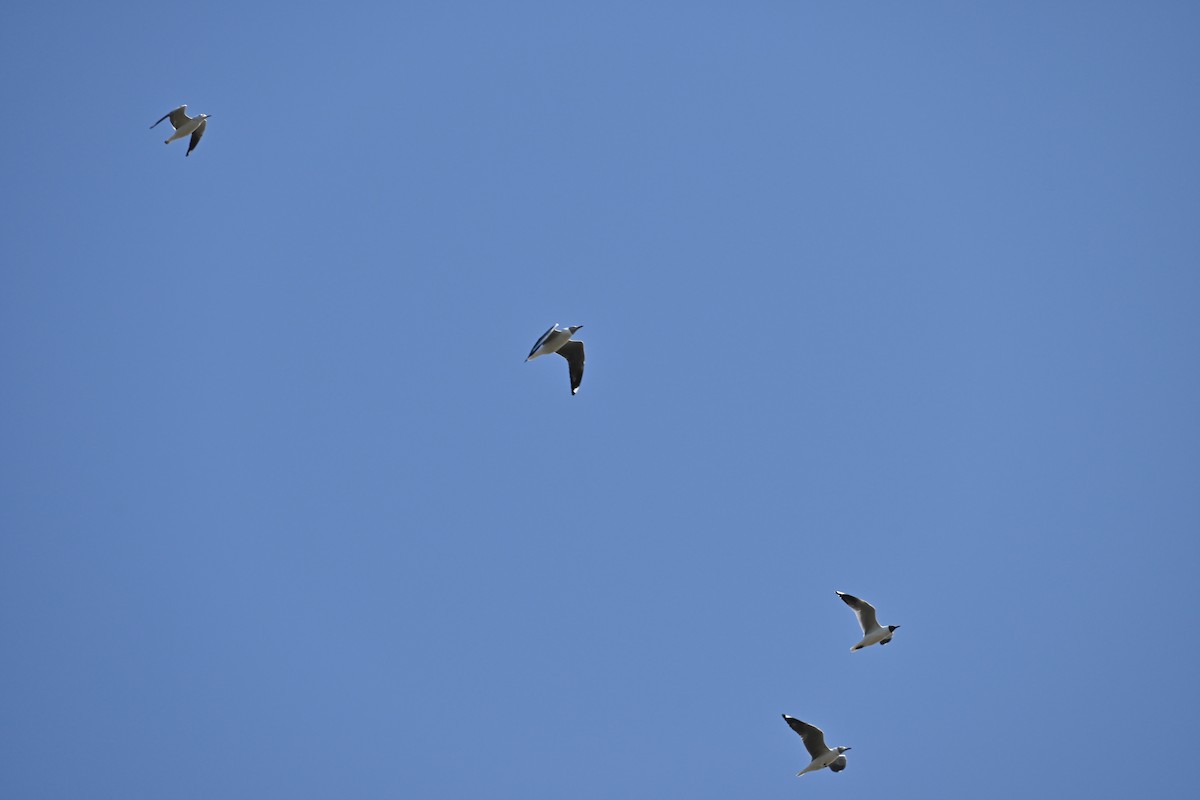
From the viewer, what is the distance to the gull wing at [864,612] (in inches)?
1049

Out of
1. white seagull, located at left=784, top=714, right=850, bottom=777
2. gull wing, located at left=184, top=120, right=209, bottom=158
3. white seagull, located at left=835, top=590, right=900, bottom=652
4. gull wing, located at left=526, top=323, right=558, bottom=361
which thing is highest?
gull wing, located at left=184, top=120, right=209, bottom=158

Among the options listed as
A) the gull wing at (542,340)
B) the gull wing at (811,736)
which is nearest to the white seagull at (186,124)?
the gull wing at (542,340)

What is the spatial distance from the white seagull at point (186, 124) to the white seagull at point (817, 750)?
20.4 meters

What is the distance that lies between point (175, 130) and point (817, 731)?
21660 mm

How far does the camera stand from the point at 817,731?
25547 millimetres

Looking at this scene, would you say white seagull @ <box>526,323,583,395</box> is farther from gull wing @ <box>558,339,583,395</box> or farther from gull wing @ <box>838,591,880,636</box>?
gull wing @ <box>838,591,880,636</box>

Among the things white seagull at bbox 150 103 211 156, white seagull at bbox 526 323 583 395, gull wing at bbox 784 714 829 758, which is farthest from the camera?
white seagull at bbox 150 103 211 156

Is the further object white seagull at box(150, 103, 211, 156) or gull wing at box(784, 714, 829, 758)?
white seagull at box(150, 103, 211, 156)

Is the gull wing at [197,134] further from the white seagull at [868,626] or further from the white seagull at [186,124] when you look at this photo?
the white seagull at [868,626]

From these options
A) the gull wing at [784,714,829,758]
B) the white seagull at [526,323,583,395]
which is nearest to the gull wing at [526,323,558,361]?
the white seagull at [526,323,583,395]

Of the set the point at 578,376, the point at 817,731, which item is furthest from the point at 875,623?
the point at 578,376

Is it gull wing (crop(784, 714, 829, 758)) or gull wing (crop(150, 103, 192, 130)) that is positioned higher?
gull wing (crop(150, 103, 192, 130))

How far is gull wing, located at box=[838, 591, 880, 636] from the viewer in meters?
26.7

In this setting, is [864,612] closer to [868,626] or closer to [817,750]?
[868,626]
